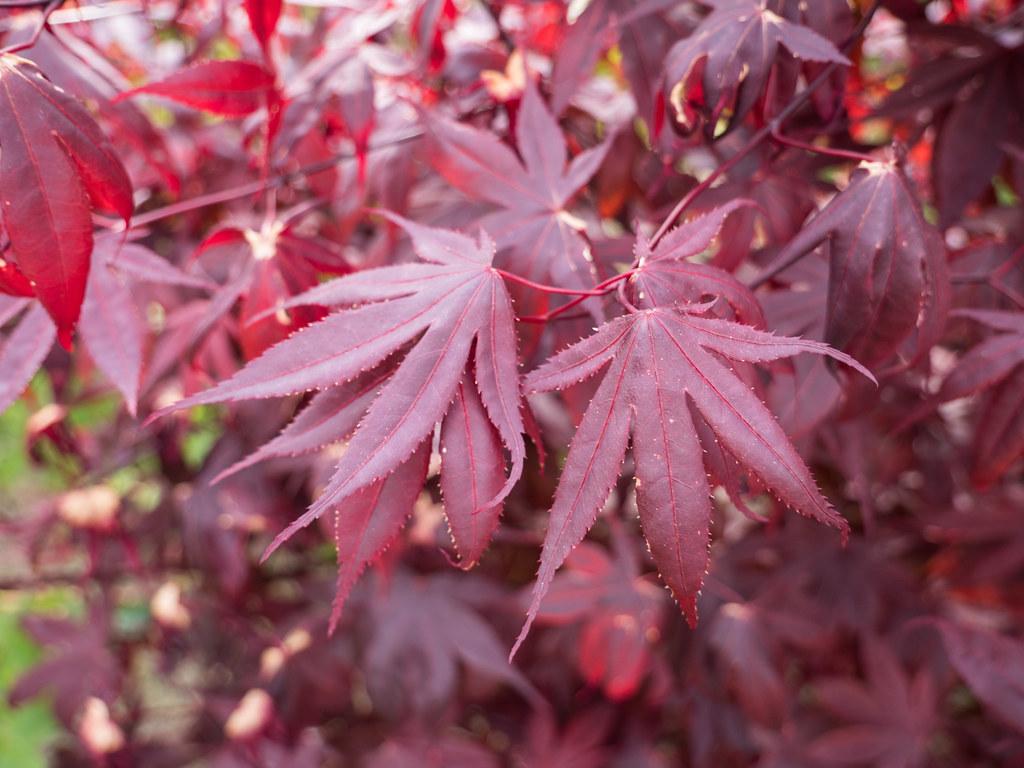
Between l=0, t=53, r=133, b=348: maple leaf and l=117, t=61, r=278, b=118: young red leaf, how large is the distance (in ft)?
0.65

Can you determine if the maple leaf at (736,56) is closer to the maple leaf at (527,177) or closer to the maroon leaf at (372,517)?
the maple leaf at (527,177)

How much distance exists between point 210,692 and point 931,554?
1565 millimetres

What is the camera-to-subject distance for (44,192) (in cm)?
68

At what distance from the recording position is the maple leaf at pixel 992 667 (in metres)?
1.15

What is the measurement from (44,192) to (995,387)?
0.99 meters

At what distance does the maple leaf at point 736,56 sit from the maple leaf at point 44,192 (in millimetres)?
552

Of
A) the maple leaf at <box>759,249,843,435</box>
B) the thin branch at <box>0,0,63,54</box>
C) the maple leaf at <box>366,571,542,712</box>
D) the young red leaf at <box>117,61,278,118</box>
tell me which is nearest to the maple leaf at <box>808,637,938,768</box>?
the maple leaf at <box>366,571,542,712</box>

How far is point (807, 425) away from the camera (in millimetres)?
912

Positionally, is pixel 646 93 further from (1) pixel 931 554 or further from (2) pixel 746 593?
(1) pixel 931 554

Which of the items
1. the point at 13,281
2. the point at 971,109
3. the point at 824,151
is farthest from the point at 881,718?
the point at 13,281

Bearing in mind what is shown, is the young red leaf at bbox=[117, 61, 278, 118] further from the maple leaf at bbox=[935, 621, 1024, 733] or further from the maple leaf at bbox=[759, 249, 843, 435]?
the maple leaf at bbox=[935, 621, 1024, 733]

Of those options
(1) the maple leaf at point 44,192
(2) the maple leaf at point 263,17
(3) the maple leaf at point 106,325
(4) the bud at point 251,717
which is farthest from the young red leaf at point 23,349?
(4) the bud at point 251,717

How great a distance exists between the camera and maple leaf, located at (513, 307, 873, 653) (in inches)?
23.5

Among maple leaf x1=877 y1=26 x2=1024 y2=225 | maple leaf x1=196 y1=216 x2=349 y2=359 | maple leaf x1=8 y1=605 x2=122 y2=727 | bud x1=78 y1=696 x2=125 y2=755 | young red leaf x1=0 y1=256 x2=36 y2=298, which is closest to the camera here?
young red leaf x1=0 y1=256 x2=36 y2=298
